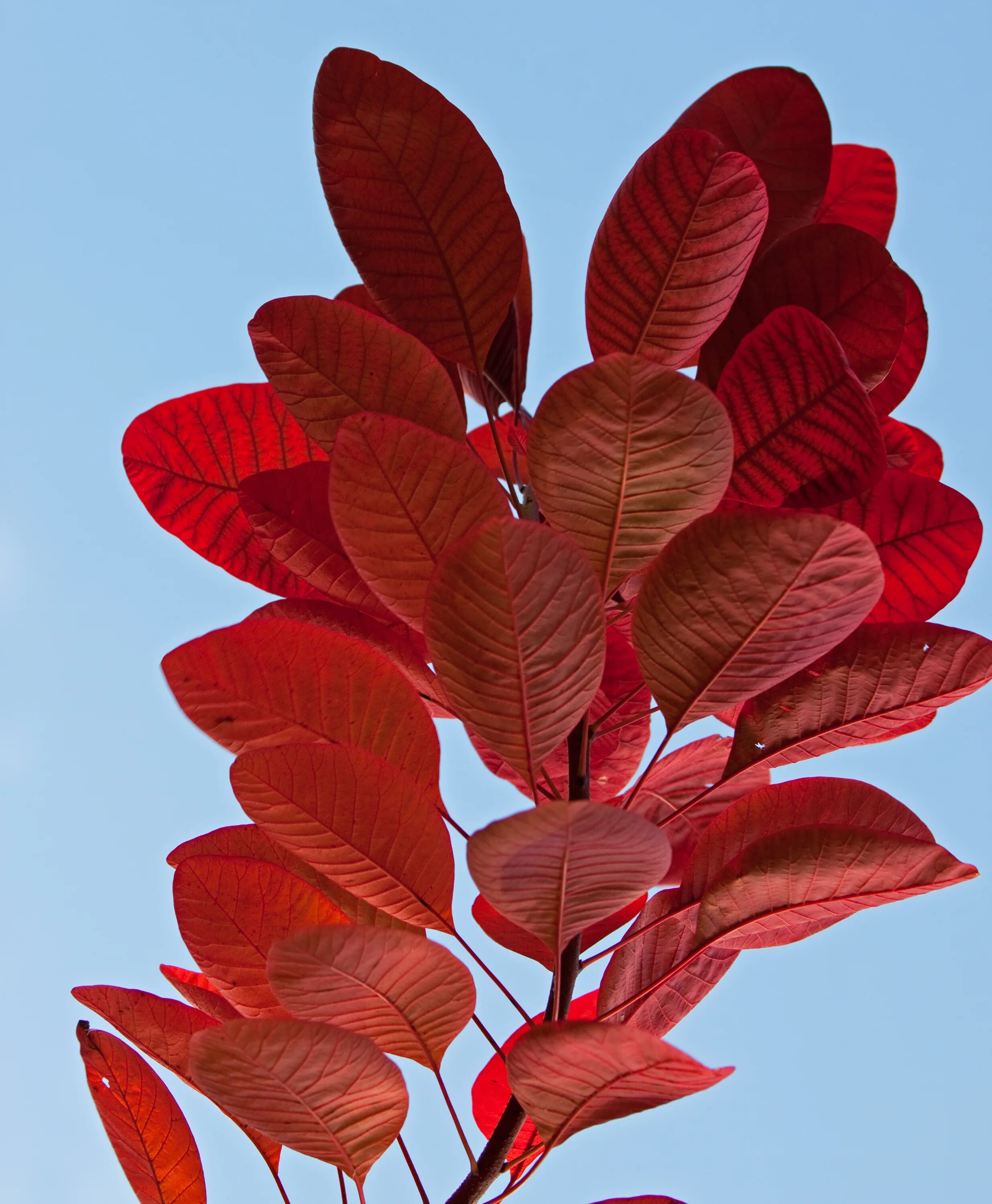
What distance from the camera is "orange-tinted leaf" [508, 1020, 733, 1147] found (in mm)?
362

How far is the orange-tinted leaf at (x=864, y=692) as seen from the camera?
50cm

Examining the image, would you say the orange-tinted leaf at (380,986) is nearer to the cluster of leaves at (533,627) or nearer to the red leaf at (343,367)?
the cluster of leaves at (533,627)

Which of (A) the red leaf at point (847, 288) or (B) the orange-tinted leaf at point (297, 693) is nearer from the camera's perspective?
(B) the orange-tinted leaf at point (297, 693)

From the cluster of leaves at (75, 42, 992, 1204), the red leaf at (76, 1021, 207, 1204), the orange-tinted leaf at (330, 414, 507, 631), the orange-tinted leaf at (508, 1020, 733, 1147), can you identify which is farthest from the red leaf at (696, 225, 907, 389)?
the red leaf at (76, 1021, 207, 1204)

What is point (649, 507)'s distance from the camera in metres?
0.46

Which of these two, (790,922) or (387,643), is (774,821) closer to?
(790,922)

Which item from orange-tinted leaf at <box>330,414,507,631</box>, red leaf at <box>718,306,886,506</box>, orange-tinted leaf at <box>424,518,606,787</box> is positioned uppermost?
red leaf at <box>718,306,886,506</box>

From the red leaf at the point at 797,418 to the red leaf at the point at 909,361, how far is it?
0.15 meters

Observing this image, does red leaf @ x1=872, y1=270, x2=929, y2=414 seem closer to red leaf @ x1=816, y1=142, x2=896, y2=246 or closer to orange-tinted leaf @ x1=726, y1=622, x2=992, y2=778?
red leaf @ x1=816, y1=142, x2=896, y2=246

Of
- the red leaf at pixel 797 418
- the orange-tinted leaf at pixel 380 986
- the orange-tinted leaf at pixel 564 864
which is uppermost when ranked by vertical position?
the red leaf at pixel 797 418

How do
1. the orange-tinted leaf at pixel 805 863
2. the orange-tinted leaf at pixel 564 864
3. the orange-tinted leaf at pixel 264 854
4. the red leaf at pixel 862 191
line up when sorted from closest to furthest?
the orange-tinted leaf at pixel 564 864 < the orange-tinted leaf at pixel 805 863 < the orange-tinted leaf at pixel 264 854 < the red leaf at pixel 862 191

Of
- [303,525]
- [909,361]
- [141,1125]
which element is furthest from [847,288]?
[141,1125]

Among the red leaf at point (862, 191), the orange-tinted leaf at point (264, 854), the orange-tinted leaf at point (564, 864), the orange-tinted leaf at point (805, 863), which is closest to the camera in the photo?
the orange-tinted leaf at point (564, 864)

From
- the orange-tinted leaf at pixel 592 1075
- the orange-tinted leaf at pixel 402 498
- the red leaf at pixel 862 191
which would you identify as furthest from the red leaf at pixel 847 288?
the orange-tinted leaf at pixel 592 1075
